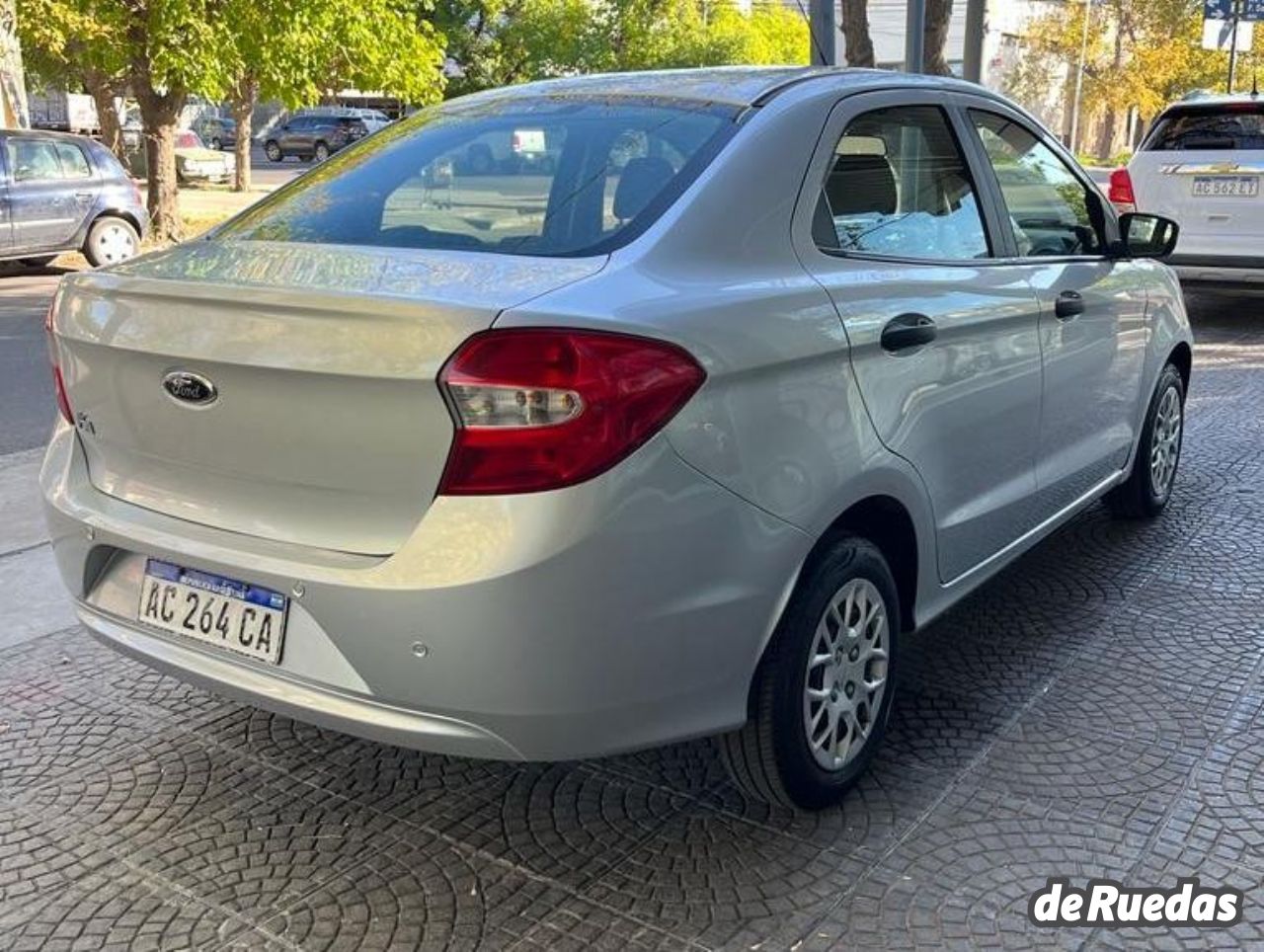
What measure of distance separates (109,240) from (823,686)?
41.6ft

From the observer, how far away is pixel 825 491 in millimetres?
2781

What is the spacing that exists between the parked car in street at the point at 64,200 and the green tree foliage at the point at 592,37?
22.5 metres

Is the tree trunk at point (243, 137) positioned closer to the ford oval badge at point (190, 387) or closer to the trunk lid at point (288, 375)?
the trunk lid at point (288, 375)

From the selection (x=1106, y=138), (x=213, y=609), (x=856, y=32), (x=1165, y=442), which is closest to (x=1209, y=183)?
(x=856, y=32)

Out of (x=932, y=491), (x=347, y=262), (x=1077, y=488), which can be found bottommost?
(x=1077, y=488)

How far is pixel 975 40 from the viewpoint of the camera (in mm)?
12031

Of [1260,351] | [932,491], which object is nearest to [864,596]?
[932,491]

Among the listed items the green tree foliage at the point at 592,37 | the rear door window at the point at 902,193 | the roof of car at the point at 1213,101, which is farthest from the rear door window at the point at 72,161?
the green tree foliage at the point at 592,37

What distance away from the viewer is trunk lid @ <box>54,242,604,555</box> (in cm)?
239

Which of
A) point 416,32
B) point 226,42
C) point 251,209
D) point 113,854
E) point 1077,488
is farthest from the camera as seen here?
point 416,32

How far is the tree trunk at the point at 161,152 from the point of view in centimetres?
1548

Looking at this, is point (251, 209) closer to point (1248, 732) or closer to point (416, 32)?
point (1248, 732)

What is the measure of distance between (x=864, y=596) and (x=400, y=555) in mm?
1209

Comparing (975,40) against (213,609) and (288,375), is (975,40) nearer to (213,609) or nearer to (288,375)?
(288,375)
